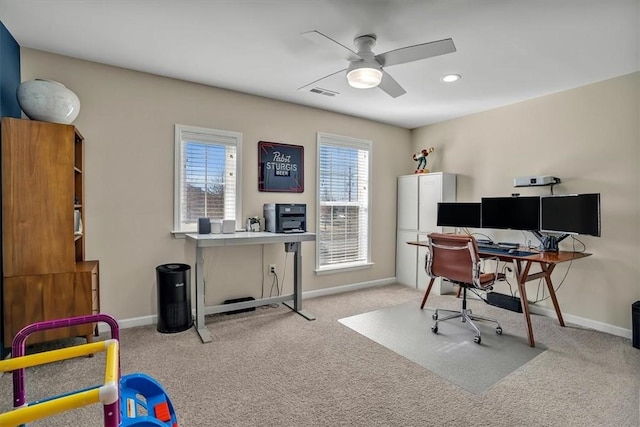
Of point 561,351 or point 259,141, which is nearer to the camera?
point 561,351

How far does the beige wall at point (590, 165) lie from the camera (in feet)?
10.0

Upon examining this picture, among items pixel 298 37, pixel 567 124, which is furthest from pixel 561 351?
pixel 298 37

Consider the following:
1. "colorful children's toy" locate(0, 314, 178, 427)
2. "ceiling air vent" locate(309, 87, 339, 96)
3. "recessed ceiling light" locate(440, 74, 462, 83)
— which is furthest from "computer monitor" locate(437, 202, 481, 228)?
"colorful children's toy" locate(0, 314, 178, 427)

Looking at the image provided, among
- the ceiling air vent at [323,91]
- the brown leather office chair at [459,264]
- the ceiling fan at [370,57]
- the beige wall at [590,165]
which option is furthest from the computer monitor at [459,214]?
the ceiling fan at [370,57]

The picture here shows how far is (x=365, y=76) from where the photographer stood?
242 cm

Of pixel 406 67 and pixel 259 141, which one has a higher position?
pixel 406 67

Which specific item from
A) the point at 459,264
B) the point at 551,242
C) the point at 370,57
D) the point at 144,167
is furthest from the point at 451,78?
the point at 144,167

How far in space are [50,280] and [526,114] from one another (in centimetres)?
503

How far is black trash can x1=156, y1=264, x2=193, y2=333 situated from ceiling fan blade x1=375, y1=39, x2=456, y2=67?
2591 mm

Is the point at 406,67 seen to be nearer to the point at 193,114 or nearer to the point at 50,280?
the point at 193,114

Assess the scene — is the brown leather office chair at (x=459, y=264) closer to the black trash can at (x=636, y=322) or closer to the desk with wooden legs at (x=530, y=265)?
the desk with wooden legs at (x=530, y=265)

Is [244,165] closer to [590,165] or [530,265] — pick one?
[530,265]

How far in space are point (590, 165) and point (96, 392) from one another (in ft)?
14.2

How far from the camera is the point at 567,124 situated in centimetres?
348
